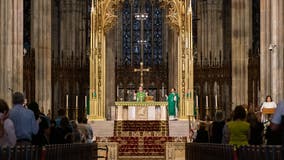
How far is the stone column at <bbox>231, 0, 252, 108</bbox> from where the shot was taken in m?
37.7

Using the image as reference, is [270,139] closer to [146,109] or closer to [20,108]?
[20,108]

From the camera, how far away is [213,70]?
40.8 m

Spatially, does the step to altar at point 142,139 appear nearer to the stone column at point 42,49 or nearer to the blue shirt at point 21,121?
the stone column at point 42,49

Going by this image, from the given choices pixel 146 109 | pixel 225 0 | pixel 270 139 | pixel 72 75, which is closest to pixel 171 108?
pixel 146 109

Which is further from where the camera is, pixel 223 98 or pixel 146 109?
pixel 223 98

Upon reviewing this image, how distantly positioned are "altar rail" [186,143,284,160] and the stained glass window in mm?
26950

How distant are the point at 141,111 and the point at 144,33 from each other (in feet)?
44.7

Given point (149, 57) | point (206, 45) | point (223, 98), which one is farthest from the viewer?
point (149, 57)

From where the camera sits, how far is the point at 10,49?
1147 inches

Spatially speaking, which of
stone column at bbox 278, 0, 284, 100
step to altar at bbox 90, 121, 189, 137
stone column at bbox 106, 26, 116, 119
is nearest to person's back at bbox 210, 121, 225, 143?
stone column at bbox 278, 0, 284, 100

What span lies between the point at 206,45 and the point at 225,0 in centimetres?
280

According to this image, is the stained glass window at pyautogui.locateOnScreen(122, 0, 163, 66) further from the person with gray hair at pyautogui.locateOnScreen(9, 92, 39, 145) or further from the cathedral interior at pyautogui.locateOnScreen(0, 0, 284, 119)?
the person with gray hair at pyautogui.locateOnScreen(9, 92, 39, 145)

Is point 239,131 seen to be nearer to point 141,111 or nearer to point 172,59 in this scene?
point 141,111

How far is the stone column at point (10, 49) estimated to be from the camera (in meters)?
28.6
